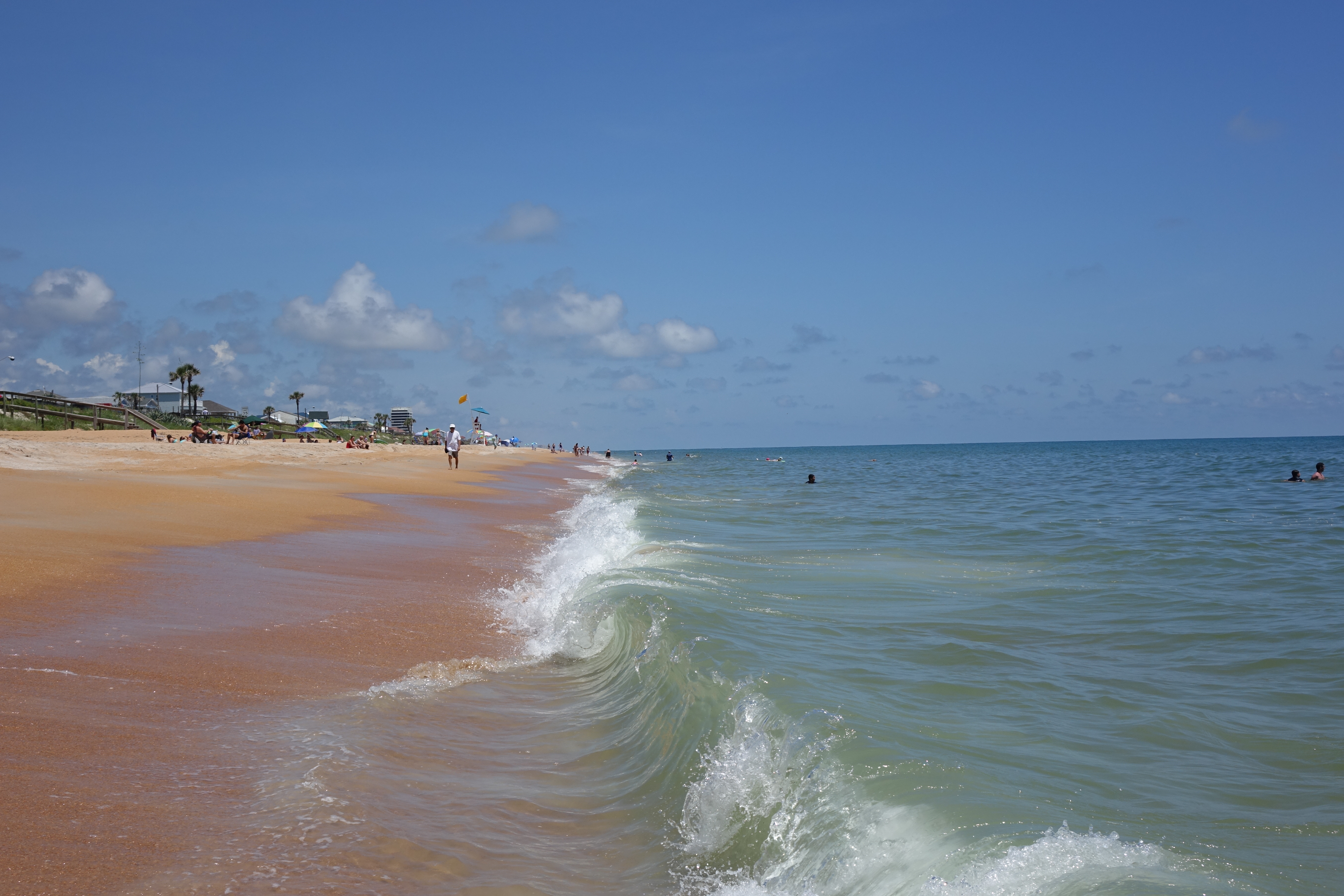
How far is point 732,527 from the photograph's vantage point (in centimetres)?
1805

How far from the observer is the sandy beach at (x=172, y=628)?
338 centimetres

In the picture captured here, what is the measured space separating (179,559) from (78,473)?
920 cm

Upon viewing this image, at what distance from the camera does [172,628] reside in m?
6.32

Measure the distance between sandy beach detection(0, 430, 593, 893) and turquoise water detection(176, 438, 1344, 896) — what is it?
0.37 m

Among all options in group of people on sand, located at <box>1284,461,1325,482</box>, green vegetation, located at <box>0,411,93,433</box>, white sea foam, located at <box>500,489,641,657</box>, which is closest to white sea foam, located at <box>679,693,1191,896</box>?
white sea foam, located at <box>500,489,641,657</box>

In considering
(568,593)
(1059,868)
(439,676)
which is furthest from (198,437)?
(1059,868)

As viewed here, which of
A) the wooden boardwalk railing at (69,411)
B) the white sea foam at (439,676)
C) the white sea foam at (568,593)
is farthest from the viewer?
the wooden boardwalk railing at (69,411)

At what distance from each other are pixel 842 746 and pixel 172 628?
189 inches

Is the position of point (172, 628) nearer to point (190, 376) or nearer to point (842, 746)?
point (842, 746)

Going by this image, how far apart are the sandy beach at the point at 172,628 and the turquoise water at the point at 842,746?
366 millimetres

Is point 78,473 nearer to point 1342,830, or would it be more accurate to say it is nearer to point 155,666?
point 155,666

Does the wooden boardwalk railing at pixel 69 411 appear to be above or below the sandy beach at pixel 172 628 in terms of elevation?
above

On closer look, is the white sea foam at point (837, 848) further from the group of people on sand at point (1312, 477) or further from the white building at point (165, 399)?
the white building at point (165, 399)

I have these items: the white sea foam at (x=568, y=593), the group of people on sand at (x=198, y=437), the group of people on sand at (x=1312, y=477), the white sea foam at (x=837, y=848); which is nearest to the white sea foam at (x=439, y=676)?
the white sea foam at (x=568, y=593)
